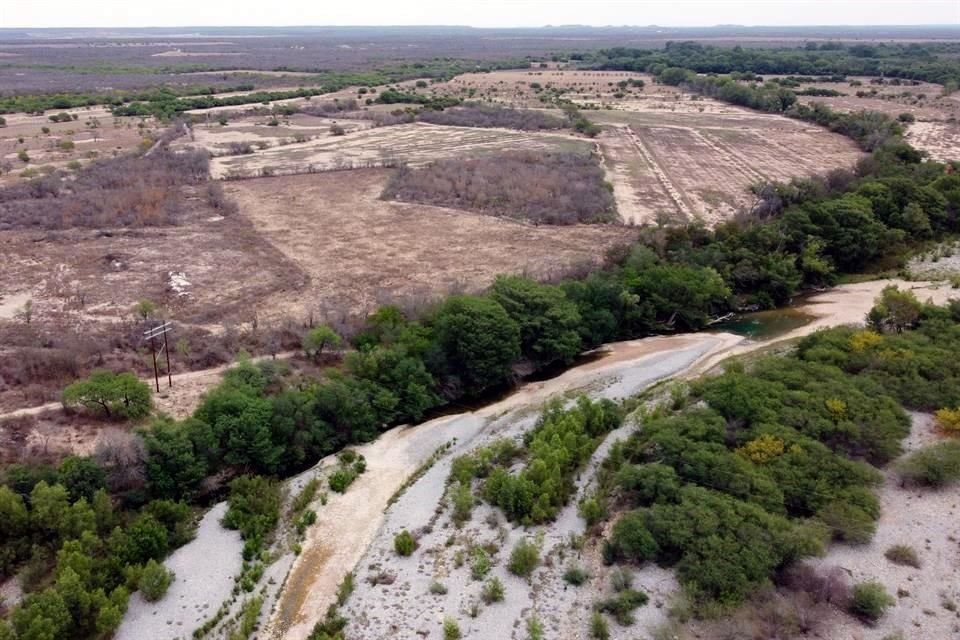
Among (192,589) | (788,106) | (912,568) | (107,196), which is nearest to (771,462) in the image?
(912,568)

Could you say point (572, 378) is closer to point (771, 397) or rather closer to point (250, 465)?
point (771, 397)

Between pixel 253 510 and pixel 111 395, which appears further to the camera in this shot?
pixel 111 395

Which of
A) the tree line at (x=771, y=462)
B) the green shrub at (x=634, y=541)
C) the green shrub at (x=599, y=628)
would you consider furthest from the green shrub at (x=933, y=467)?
the green shrub at (x=599, y=628)

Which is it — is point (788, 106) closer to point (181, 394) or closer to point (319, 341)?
point (319, 341)

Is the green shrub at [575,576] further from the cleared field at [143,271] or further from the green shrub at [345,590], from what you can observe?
the cleared field at [143,271]

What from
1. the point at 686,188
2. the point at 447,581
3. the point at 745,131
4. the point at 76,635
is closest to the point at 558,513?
the point at 447,581

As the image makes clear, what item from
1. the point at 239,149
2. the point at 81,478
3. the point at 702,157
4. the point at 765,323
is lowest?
the point at 765,323
